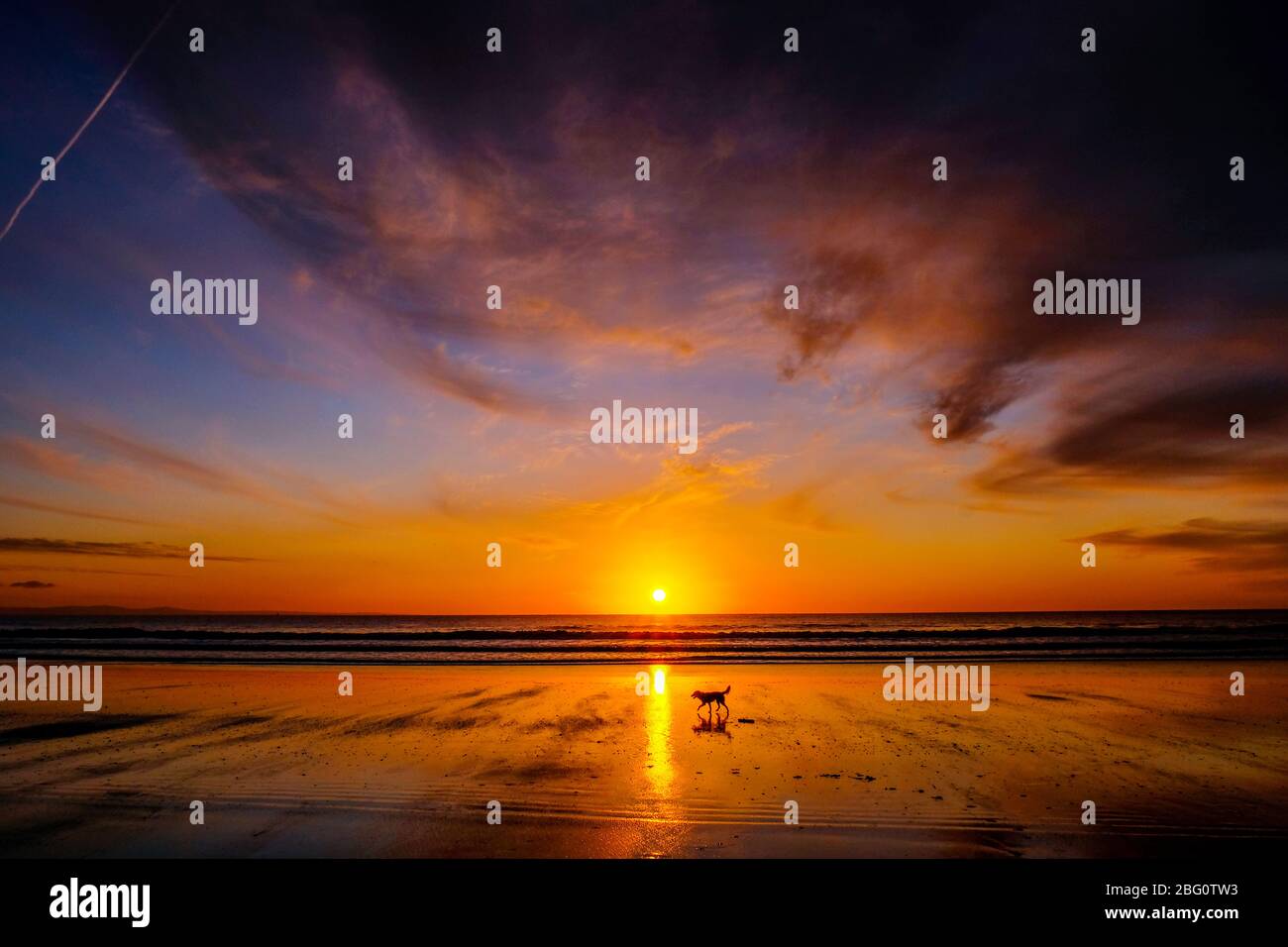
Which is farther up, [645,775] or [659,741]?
[645,775]

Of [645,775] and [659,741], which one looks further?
[659,741]

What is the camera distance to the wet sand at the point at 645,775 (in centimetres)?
798

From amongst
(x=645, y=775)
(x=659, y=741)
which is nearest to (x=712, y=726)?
(x=659, y=741)

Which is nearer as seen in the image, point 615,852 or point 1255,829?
point 615,852

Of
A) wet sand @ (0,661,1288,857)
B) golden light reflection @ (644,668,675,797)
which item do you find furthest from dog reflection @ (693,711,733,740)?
golden light reflection @ (644,668,675,797)

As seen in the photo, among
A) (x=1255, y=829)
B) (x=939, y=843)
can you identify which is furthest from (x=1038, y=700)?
(x=939, y=843)

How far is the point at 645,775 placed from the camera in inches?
416

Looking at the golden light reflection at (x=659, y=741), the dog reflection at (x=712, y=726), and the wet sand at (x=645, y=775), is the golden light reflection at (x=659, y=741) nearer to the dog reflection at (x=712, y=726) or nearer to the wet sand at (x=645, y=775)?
the wet sand at (x=645, y=775)

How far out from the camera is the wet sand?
798 cm

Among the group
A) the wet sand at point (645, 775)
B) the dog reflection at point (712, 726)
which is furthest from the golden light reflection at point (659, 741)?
the dog reflection at point (712, 726)

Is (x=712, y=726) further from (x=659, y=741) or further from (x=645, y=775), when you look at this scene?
(x=645, y=775)
